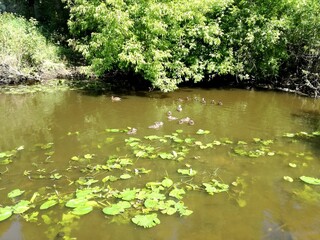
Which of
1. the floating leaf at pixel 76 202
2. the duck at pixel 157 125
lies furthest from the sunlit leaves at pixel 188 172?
the duck at pixel 157 125

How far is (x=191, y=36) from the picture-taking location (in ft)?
38.1

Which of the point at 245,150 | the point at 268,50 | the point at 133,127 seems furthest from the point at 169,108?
the point at 268,50

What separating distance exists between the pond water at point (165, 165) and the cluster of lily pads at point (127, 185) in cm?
2

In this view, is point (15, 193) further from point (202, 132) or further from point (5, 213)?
point (202, 132)

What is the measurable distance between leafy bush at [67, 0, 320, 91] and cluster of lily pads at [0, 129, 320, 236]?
4295 mm

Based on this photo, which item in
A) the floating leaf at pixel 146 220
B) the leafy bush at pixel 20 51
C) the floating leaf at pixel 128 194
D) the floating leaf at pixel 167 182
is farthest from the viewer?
the leafy bush at pixel 20 51

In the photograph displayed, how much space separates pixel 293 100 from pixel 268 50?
1942mm

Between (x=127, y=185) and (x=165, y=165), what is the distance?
95 cm

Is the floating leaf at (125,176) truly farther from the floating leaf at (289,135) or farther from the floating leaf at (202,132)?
the floating leaf at (289,135)

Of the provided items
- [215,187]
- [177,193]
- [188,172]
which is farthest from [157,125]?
[177,193]

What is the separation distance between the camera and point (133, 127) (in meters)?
8.17

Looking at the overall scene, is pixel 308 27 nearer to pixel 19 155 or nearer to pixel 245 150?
pixel 245 150

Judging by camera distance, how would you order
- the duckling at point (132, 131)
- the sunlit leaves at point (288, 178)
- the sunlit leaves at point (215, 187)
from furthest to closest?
the duckling at point (132, 131)
the sunlit leaves at point (288, 178)
the sunlit leaves at point (215, 187)

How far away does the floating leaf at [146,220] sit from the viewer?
444 centimetres
